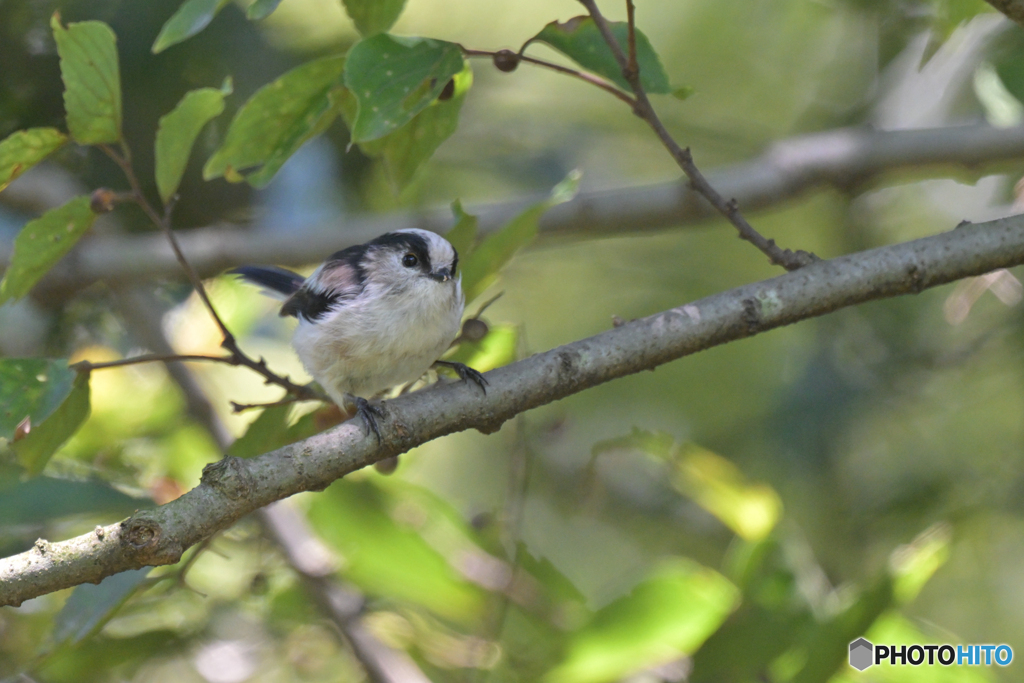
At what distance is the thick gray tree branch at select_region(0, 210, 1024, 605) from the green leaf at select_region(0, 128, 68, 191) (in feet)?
2.18

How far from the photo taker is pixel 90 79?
4.91 feet

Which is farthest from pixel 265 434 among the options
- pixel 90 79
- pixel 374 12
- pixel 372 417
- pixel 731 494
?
pixel 731 494

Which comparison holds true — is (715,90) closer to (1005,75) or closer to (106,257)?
(1005,75)

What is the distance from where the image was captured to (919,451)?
3582mm

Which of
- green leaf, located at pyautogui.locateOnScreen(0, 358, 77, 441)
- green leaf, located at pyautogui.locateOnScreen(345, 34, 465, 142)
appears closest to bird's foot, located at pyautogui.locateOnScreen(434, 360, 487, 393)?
green leaf, located at pyautogui.locateOnScreen(345, 34, 465, 142)

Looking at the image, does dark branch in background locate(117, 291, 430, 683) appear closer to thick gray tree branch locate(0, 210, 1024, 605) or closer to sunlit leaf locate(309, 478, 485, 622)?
sunlit leaf locate(309, 478, 485, 622)

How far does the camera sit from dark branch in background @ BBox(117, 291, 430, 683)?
2.33m

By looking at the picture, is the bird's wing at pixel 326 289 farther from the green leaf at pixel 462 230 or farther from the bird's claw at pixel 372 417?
the bird's claw at pixel 372 417

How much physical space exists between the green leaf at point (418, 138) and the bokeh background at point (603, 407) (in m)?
0.11

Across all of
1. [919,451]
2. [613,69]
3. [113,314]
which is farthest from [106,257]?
[919,451]

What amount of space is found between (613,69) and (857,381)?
2461 millimetres

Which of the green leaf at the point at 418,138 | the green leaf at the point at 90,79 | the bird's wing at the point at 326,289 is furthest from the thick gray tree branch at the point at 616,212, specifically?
the green leaf at the point at 90,79

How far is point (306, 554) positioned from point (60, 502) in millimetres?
766

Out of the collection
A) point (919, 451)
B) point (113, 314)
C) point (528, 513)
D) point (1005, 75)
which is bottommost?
point (528, 513)
